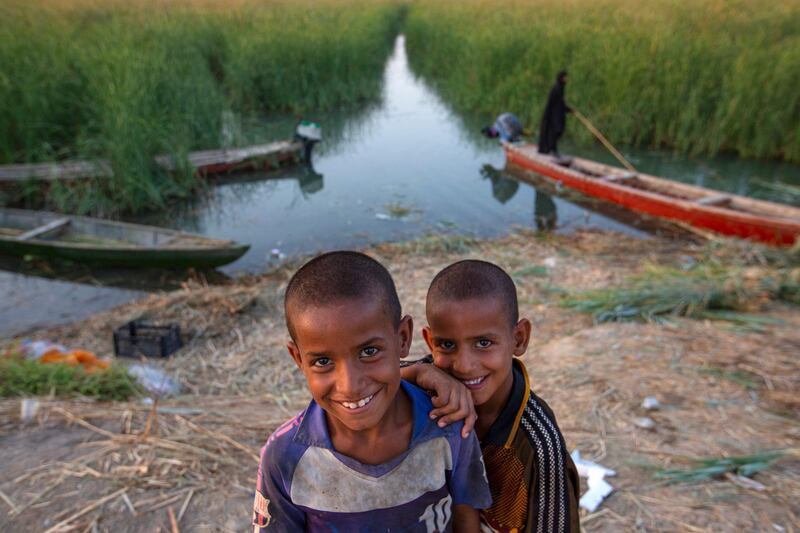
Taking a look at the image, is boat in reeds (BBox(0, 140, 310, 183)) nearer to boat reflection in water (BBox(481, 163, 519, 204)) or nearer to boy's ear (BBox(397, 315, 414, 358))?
boat reflection in water (BBox(481, 163, 519, 204))

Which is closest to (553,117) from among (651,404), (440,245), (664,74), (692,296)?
(664,74)

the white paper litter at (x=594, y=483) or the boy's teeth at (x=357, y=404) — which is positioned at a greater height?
the boy's teeth at (x=357, y=404)

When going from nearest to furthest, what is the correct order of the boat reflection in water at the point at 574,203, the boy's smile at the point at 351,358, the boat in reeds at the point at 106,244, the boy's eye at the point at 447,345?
the boy's smile at the point at 351,358
the boy's eye at the point at 447,345
the boat in reeds at the point at 106,244
the boat reflection in water at the point at 574,203

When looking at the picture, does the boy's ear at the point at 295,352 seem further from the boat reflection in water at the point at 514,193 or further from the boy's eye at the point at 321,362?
the boat reflection in water at the point at 514,193

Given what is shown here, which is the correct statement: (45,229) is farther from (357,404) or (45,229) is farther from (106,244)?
(357,404)

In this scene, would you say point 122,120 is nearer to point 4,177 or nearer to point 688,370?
point 4,177

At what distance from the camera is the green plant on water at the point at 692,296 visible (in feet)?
15.6

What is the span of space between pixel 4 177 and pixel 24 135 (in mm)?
1082

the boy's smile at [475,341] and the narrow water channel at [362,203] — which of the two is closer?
the boy's smile at [475,341]

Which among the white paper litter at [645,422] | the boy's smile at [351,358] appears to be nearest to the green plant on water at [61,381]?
the boy's smile at [351,358]

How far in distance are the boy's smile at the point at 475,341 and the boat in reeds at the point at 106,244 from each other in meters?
5.97

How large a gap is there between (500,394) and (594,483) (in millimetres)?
1811

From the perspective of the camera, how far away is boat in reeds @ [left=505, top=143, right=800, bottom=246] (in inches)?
275

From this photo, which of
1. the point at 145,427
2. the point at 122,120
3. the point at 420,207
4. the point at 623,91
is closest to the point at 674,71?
the point at 623,91
